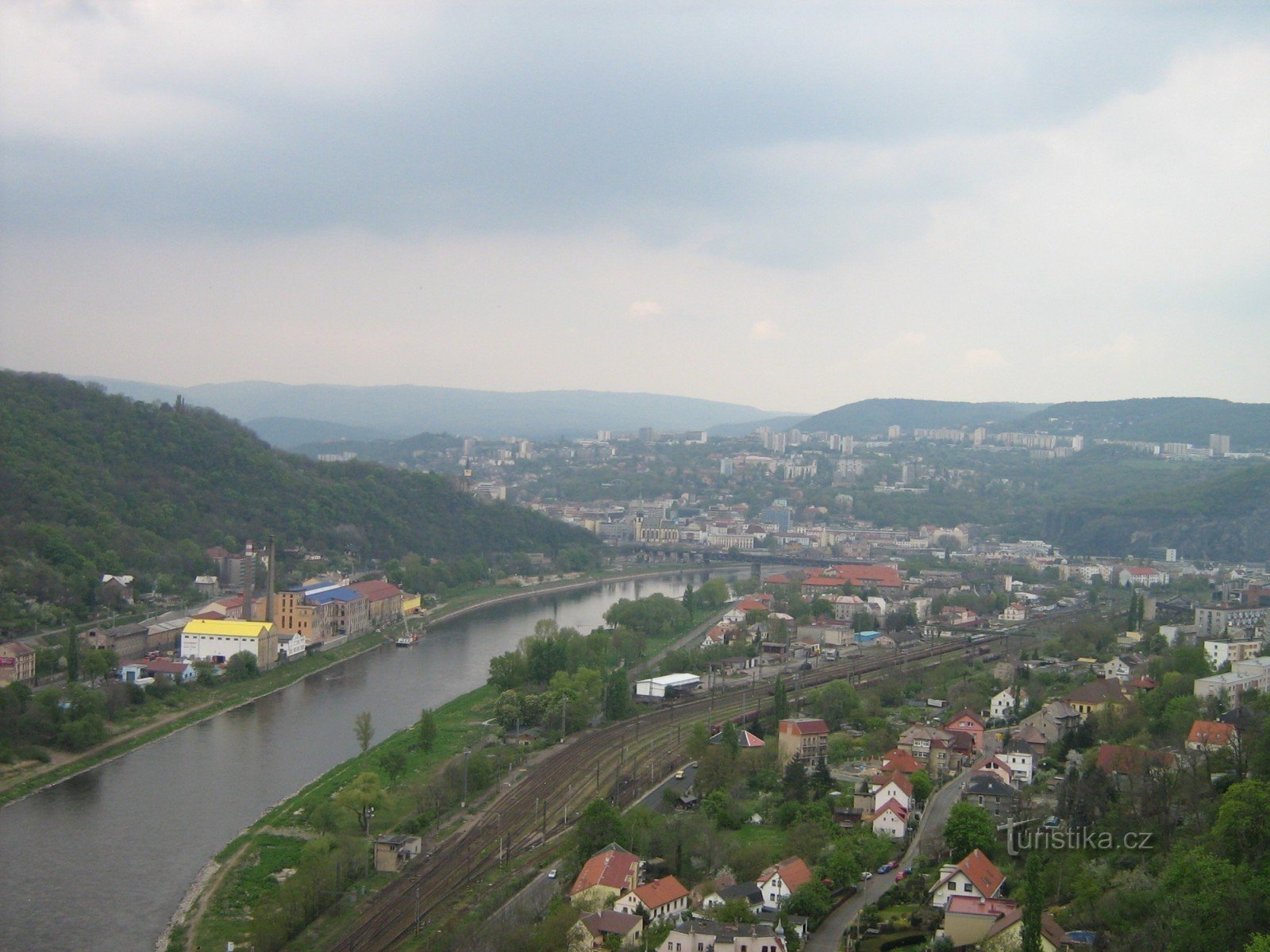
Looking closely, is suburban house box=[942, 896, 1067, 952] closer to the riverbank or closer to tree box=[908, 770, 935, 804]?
tree box=[908, 770, 935, 804]

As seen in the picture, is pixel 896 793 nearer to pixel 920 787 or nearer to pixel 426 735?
pixel 920 787

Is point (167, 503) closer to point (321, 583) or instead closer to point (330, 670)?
point (321, 583)

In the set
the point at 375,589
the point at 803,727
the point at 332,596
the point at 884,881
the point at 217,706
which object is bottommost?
the point at 217,706

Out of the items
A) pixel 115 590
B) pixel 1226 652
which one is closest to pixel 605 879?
pixel 1226 652

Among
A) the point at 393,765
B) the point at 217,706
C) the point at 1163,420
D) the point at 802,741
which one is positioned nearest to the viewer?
the point at 393,765

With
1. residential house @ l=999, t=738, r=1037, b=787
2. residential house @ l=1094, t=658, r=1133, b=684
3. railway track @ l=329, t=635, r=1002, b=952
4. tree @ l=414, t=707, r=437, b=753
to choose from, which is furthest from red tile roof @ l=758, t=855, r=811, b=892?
residential house @ l=1094, t=658, r=1133, b=684

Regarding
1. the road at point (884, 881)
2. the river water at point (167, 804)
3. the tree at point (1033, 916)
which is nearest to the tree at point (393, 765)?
the river water at point (167, 804)

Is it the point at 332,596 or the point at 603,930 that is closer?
the point at 603,930
